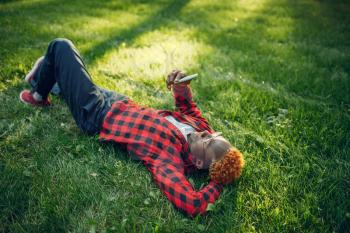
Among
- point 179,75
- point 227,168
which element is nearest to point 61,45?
point 179,75

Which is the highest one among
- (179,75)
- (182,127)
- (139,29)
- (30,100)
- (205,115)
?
(179,75)

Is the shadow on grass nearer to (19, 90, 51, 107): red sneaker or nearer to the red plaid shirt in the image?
(19, 90, 51, 107): red sneaker

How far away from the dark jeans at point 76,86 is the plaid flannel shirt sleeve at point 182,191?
37.2 inches

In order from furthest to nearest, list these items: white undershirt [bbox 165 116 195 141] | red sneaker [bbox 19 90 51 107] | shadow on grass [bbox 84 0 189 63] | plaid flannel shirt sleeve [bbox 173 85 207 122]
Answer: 1. shadow on grass [bbox 84 0 189 63]
2. red sneaker [bbox 19 90 51 107]
3. plaid flannel shirt sleeve [bbox 173 85 207 122]
4. white undershirt [bbox 165 116 195 141]

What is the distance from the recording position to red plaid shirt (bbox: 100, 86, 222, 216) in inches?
96.1

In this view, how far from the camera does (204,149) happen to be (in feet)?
9.05

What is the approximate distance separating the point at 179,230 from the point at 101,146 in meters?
1.25

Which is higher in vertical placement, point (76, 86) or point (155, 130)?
point (76, 86)

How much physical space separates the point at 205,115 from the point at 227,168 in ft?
4.23

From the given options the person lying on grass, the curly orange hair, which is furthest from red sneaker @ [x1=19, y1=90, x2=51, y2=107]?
the curly orange hair

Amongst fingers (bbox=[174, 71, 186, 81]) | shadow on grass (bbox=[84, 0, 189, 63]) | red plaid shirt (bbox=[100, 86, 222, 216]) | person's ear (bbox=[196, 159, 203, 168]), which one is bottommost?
shadow on grass (bbox=[84, 0, 189, 63])

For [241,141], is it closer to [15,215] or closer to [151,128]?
[151,128]

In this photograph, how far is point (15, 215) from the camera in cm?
223

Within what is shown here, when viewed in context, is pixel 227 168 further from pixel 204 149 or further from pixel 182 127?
pixel 182 127
